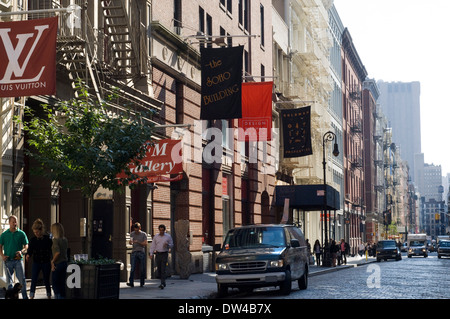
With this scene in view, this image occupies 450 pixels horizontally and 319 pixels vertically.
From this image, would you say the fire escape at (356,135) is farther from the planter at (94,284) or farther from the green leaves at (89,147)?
the planter at (94,284)

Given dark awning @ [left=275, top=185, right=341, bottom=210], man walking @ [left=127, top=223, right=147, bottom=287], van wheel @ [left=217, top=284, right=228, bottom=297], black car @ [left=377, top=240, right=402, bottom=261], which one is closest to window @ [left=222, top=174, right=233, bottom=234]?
dark awning @ [left=275, top=185, right=341, bottom=210]

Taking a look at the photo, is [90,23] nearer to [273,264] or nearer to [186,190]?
[273,264]

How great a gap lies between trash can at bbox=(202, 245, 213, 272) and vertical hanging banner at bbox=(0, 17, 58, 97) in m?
18.7

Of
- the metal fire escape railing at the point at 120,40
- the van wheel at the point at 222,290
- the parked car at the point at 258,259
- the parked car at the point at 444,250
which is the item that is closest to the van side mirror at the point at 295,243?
the parked car at the point at 258,259

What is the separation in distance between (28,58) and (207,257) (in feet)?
63.5

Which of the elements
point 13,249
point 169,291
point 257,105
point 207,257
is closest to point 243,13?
point 257,105

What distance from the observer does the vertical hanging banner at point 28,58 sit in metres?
15.1

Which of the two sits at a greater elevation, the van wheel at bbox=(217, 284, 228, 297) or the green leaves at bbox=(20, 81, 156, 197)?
the green leaves at bbox=(20, 81, 156, 197)

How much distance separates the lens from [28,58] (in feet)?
50.1

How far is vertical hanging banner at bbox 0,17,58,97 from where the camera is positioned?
1510 centimetres

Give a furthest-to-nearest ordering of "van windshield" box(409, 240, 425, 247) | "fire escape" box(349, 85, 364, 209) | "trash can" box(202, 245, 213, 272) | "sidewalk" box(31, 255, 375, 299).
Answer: "fire escape" box(349, 85, 364, 209) → "van windshield" box(409, 240, 425, 247) → "trash can" box(202, 245, 213, 272) → "sidewalk" box(31, 255, 375, 299)

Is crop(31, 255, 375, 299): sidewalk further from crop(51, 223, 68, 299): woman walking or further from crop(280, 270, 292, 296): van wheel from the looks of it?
crop(280, 270, 292, 296): van wheel

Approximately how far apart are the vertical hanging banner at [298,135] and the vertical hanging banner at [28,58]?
2833 cm

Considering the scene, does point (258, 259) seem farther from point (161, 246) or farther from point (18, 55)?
point (18, 55)
